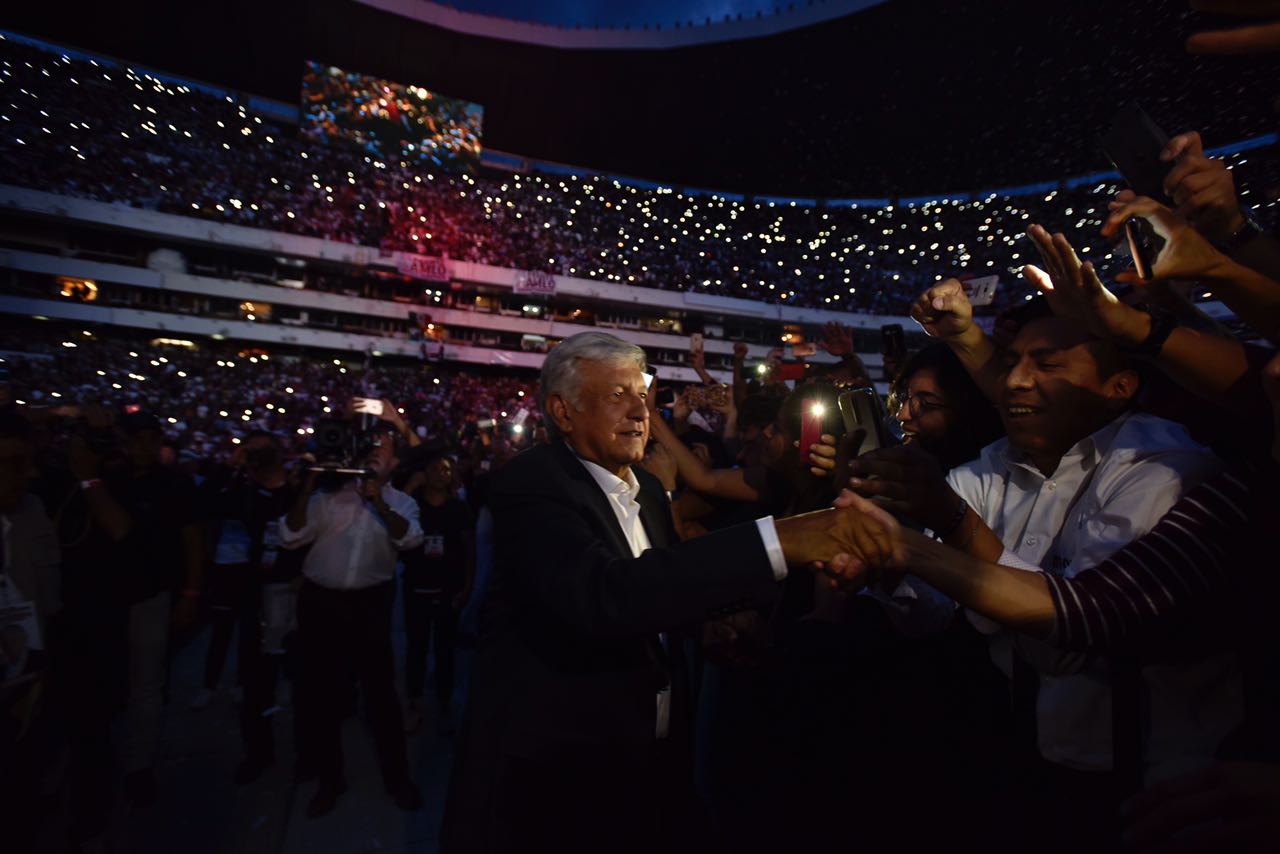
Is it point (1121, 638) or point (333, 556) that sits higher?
point (1121, 638)

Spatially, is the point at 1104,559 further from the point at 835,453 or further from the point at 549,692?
the point at 549,692

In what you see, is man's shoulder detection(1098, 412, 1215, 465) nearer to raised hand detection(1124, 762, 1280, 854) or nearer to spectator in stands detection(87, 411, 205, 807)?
raised hand detection(1124, 762, 1280, 854)

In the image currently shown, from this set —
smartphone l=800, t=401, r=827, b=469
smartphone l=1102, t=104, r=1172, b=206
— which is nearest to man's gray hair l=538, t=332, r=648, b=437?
smartphone l=800, t=401, r=827, b=469

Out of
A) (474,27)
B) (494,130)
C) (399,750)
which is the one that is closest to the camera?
(399,750)

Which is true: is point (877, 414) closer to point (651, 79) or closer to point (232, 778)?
point (232, 778)

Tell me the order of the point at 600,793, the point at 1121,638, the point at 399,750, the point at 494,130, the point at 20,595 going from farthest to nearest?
the point at 494,130, the point at 399,750, the point at 20,595, the point at 600,793, the point at 1121,638

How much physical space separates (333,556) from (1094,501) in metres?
3.98

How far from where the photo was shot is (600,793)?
1690 millimetres

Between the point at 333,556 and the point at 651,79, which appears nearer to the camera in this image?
the point at 333,556

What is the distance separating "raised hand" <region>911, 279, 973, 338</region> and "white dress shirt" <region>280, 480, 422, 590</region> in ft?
11.6

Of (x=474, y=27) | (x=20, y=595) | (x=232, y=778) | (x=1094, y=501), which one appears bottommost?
(x=232, y=778)

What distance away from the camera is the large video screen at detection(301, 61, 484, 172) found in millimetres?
28781

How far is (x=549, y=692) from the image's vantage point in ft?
5.53

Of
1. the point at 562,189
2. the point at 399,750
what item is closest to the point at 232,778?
the point at 399,750
